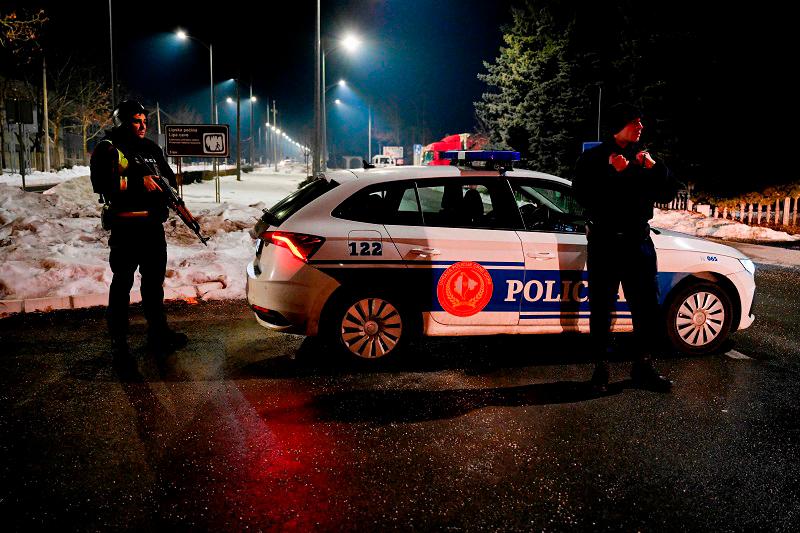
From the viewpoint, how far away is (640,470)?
361cm

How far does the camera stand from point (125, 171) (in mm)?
5633

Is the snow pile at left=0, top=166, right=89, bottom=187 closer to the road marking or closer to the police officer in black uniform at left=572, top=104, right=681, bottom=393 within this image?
the police officer in black uniform at left=572, top=104, right=681, bottom=393

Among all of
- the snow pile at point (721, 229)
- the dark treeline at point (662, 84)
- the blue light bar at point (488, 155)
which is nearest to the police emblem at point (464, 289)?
the blue light bar at point (488, 155)

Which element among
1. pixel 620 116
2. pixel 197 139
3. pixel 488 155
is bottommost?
pixel 488 155

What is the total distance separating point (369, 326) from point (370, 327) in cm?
1

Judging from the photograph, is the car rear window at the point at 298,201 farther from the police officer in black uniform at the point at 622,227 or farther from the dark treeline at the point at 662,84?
the dark treeline at the point at 662,84

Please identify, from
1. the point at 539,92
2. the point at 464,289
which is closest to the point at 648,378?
the point at 464,289

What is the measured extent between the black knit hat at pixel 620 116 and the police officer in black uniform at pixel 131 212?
11.9ft

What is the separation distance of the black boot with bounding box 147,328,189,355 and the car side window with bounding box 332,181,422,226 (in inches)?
75.6

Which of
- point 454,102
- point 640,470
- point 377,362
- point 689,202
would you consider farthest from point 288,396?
point 454,102

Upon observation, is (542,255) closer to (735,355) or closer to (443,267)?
(443,267)

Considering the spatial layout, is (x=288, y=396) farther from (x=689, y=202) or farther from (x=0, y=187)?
(x=689, y=202)

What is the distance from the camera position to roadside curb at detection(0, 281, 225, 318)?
714 centimetres

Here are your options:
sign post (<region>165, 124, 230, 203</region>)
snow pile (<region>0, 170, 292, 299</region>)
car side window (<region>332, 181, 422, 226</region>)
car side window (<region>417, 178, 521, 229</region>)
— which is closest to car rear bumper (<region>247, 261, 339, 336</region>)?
car side window (<region>332, 181, 422, 226</region>)
